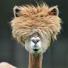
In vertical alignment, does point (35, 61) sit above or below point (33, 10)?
below

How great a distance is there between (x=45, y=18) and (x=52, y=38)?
16cm

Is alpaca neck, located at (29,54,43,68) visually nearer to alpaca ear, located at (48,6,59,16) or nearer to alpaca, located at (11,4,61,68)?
alpaca, located at (11,4,61,68)

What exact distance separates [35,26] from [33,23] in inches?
1.2

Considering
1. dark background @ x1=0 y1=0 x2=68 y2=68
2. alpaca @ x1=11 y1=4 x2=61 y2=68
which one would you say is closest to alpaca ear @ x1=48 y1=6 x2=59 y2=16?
alpaca @ x1=11 y1=4 x2=61 y2=68

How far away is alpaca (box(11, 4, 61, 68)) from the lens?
15.6 feet

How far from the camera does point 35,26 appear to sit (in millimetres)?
4785

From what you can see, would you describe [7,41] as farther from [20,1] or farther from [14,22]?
[14,22]

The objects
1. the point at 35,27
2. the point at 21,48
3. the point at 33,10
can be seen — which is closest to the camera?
the point at 35,27

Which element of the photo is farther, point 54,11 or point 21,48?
point 21,48

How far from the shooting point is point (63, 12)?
795cm

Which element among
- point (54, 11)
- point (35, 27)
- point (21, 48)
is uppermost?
Answer: point (54, 11)

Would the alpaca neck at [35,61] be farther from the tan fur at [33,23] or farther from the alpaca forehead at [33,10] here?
the alpaca forehead at [33,10]

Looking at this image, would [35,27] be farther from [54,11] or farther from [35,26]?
[54,11]

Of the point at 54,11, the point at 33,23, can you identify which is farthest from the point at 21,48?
the point at 33,23
